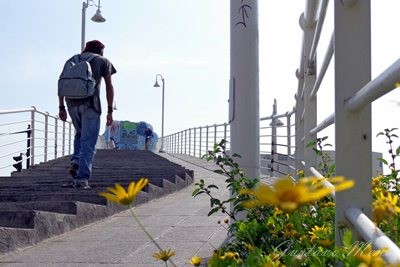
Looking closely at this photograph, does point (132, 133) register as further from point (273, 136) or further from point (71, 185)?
point (71, 185)

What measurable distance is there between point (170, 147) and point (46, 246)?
78.5ft

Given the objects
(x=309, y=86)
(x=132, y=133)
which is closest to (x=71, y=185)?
(x=309, y=86)

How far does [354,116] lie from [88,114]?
425 centimetres

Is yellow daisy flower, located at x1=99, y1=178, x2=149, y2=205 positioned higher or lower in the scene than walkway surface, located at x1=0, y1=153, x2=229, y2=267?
higher

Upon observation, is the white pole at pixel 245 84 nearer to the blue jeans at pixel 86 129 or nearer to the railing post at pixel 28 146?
the blue jeans at pixel 86 129

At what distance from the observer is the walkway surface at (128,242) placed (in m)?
3.20

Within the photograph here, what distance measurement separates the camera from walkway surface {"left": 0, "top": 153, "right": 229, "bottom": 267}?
126 inches

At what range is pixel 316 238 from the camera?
137 centimetres

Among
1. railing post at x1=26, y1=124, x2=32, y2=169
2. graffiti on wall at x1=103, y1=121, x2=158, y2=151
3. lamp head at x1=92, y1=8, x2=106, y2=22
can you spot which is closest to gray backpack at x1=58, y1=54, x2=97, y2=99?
railing post at x1=26, y1=124, x2=32, y2=169

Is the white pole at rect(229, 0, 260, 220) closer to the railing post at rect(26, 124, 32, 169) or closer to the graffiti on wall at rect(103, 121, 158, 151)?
the railing post at rect(26, 124, 32, 169)

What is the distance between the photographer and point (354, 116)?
1441 millimetres

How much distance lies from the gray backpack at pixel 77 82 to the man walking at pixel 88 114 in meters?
0.14

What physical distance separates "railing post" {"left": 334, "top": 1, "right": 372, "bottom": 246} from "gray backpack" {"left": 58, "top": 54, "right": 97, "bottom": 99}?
13.4 feet

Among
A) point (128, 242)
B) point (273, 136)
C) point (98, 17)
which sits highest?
point (98, 17)
